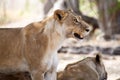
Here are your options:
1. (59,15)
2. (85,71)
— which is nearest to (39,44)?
(59,15)

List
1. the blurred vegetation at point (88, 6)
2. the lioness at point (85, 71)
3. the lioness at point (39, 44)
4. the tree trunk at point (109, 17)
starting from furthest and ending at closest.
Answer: the blurred vegetation at point (88, 6) → the tree trunk at point (109, 17) → the lioness at point (85, 71) → the lioness at point (39, 44)

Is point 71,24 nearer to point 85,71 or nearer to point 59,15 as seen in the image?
point 59,15

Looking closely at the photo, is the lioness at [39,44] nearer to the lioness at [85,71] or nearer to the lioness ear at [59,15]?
the lioness ear at [59,15]

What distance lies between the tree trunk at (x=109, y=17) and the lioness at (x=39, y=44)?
924 cm

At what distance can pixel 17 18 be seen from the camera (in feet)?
57.0

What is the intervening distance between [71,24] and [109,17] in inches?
380

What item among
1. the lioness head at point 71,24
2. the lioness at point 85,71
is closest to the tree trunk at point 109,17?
the lioness at point 85,71

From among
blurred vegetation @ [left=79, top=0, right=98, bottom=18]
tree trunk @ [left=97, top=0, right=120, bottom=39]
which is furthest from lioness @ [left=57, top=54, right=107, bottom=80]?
blurred vegetation @ [left=79, top=0, right=98, bottom=18]

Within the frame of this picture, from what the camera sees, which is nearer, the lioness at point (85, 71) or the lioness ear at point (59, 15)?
the lioness ear at point (59, 15)

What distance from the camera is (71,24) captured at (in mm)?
4309

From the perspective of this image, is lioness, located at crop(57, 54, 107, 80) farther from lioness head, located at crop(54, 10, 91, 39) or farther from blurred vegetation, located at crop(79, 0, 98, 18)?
blurred vegetation, located at crop(79, 0, 98, 18)

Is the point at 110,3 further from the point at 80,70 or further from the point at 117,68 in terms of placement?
the point at 80,70

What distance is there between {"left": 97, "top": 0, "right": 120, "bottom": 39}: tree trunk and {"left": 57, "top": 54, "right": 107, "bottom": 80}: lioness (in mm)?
8214

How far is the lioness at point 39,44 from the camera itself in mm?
4164
